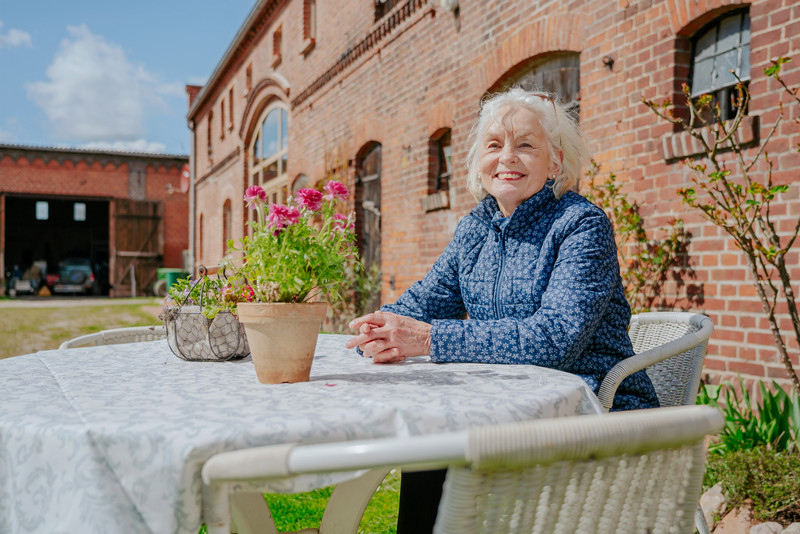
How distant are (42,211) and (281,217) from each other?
34586mm

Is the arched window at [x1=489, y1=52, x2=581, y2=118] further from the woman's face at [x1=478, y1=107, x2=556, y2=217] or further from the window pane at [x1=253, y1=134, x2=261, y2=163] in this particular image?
the window pane at [x1=253, y1=134, x2=261, y2=163]

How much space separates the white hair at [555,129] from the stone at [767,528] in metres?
1.50

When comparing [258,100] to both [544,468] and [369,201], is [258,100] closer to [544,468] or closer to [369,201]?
[369,201]

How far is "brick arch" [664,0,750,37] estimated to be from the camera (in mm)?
3707

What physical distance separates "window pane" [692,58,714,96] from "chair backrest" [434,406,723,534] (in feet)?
11.6

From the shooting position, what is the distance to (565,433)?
884 mm

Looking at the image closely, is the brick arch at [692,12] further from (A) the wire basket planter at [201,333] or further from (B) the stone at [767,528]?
(A) the wire basket planter at [201,333]

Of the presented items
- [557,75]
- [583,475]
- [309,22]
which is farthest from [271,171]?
[583,475]

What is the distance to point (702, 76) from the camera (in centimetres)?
402

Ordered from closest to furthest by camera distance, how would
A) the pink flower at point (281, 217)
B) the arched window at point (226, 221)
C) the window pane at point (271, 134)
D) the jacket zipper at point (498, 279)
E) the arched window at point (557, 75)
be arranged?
the pink flower at point (281, 217), the jacket zipper at point (498, 279), the arched window at point (557, 75), the window pane at point (271, 134), the arched window at point (226, 221)

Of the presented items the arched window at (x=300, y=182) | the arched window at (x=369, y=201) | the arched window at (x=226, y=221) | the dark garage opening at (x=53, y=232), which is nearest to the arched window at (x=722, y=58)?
the arched window at (x=369, y=201)

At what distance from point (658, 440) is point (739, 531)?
2.08 m

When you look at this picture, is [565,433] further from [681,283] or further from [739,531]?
[681,283]

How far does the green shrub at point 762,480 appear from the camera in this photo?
2570 mm
